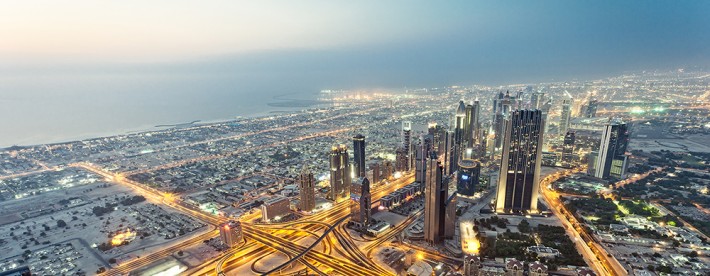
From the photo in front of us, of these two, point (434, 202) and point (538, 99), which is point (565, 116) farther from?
point (434, 202)

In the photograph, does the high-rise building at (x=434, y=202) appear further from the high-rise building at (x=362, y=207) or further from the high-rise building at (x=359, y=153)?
the high-rise building at (x=359, y=153)

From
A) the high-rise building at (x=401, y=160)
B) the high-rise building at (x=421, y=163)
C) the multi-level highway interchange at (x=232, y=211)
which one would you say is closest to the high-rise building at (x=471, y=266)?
the multi-level highway interchange at (x=232, y=211)

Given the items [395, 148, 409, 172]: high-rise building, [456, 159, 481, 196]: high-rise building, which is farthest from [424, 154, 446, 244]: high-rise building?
[395, 148, 409, 172]: high-rise building

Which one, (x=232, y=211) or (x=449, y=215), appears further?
(x=232, y=211)

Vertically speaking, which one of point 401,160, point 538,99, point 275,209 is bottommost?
point 275,209

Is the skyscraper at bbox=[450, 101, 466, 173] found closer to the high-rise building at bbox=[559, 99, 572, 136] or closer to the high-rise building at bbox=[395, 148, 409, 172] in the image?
the high-rise building at bbox=[395, 148, 409, 172]

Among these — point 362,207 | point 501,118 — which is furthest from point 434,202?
point 501,118

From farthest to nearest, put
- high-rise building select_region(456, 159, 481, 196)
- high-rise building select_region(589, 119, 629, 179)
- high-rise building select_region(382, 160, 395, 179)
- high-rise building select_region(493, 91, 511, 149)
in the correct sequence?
high-rise building select_region(493, 91, 511, 149) → high-rise building select_region(382, 160, 395, 179) → high-rise building select_region(589, 119, 629, 179) → high-rise building select_region(456, 159, 481, 196)
